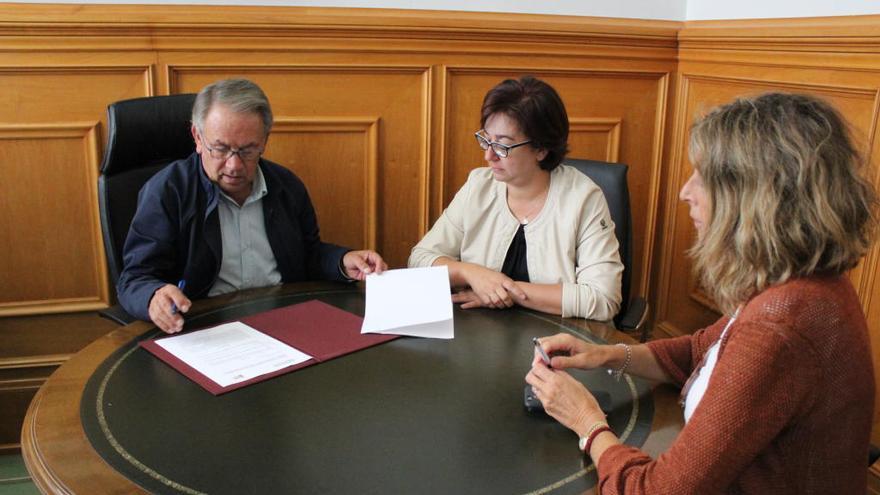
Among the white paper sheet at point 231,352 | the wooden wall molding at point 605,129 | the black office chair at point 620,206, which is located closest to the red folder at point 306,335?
the white paper sheet at point 231,352

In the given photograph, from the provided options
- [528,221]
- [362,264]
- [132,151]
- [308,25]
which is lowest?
[362,264]

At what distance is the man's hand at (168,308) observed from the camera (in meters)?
1.67

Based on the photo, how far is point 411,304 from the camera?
181cm

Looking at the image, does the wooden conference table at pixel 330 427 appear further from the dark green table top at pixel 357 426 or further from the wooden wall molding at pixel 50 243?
the wooden wall molding at pixel 50 243

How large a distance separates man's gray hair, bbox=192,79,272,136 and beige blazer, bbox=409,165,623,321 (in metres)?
0.63

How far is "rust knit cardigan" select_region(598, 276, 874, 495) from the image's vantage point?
102cm

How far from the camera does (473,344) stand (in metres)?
1.66

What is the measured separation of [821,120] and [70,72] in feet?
7.50

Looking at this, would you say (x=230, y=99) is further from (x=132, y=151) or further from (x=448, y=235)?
(x=448, y=235)

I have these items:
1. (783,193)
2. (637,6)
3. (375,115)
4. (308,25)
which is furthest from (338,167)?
(783,193)

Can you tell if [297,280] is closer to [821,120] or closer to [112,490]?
[112,490]

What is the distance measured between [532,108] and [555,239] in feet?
1.19

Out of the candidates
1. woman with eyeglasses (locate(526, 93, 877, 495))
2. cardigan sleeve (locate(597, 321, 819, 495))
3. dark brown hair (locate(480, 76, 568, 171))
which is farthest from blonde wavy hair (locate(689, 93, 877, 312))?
dark brown hair (locate(480, 76, 568, 171))

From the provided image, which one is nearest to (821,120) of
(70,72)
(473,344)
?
(473,344)
